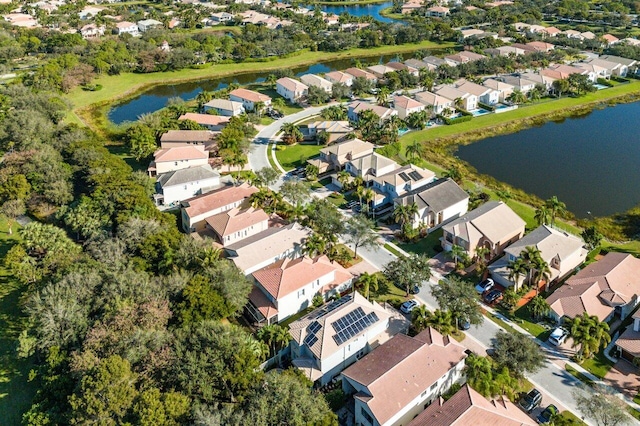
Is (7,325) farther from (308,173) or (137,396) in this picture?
(308,173)

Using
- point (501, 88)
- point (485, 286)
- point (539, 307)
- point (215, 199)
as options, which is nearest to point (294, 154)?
point (215, 199)

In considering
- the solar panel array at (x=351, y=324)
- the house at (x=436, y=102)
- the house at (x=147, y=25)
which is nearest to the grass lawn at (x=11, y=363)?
the solar panel array at (x=351, y=324)

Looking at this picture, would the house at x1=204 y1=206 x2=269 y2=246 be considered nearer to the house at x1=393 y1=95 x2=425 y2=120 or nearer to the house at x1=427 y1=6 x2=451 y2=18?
the house at x1=393 y1=95 x2=425 y2=120

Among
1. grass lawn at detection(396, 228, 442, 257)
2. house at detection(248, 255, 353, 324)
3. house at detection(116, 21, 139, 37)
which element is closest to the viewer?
house at detection(248, 255, 353, 324)

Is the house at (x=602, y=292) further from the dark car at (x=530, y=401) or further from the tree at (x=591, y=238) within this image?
the dark car at (x=530, y=401)

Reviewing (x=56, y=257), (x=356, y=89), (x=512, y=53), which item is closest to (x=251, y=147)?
(x=356, y=89)

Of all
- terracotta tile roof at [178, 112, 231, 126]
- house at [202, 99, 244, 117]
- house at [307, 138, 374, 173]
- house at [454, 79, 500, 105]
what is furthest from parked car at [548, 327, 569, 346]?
house at [202, 99, 244, 117]
